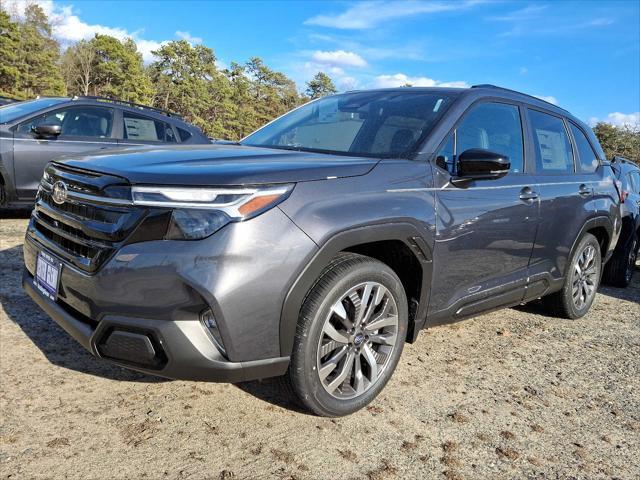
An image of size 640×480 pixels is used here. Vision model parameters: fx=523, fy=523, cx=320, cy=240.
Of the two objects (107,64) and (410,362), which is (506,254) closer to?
(410,362)

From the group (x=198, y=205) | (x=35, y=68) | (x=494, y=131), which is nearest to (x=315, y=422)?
(x=198, y=205)

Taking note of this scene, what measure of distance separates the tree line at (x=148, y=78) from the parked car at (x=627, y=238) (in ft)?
107

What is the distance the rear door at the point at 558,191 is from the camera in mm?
3898

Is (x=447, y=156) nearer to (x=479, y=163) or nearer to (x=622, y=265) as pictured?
(x=479, y=163)

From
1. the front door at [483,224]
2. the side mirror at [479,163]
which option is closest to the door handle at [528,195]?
the front door at [483,224]

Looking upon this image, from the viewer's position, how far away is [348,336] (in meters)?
2.60

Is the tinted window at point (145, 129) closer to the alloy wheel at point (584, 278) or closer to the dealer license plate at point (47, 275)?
the dealer license plate at point (47, 275)

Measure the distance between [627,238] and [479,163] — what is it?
4244 mm

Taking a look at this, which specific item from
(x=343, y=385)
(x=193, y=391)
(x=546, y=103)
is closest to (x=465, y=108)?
(x=546, y=103)

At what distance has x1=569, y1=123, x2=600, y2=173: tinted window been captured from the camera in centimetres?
464

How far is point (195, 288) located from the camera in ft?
6.82

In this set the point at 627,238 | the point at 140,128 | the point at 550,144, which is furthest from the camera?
the point at 140,128

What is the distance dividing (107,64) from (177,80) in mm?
7683

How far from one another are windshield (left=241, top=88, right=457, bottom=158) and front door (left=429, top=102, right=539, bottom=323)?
8.5 inches
